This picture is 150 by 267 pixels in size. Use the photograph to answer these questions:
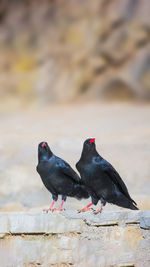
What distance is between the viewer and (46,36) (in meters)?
9.59

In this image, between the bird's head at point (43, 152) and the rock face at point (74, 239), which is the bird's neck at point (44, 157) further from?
the rock face at point (74, 239)

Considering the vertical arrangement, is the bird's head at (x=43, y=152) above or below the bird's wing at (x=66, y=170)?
above

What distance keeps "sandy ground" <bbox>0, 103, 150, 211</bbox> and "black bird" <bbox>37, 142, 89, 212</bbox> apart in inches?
48.5

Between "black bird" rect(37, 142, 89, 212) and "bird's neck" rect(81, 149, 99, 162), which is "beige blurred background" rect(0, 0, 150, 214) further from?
"bird's neck" rect(81, 149, 99, 162)

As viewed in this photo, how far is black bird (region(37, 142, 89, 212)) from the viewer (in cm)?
332

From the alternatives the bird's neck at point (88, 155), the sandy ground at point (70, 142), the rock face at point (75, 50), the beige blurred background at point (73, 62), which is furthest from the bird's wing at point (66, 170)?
the rock face at point (75, 50)

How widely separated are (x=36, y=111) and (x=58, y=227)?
595cm

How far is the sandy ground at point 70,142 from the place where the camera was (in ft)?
18.9

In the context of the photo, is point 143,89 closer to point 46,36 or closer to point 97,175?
point 46,36

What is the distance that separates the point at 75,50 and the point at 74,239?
6598 millimetres

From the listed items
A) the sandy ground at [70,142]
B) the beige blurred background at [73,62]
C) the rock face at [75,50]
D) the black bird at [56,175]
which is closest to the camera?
the black bird at [56,175]

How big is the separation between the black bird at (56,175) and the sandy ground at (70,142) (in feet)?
4.04

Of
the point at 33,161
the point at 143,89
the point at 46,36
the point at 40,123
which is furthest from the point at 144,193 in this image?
the point at 46,36

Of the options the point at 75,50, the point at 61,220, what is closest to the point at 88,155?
the point at 61,220
